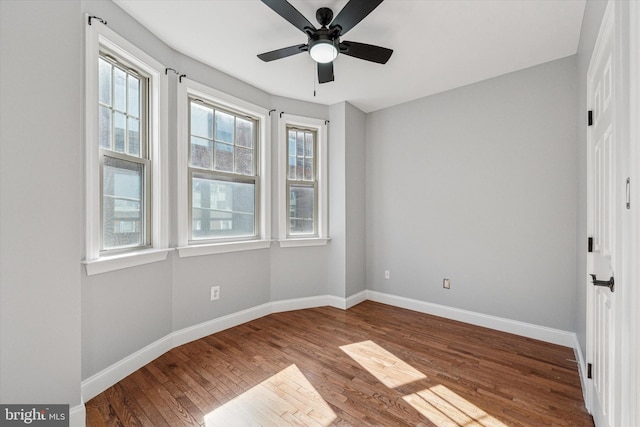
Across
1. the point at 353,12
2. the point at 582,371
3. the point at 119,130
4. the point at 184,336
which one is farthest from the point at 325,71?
the point at 582,371

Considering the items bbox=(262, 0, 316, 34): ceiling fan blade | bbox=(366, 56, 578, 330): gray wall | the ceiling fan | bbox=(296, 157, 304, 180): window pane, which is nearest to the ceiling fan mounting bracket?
the ceiling fan

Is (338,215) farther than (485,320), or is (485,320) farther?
(338,215)

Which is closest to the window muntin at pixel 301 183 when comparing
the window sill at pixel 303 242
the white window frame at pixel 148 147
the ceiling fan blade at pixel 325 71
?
the window sill at pixel 303 242

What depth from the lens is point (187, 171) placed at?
263cm

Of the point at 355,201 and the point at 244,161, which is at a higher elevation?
the point at 244,161

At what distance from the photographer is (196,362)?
7.47ft

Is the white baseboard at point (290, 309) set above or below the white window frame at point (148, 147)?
below

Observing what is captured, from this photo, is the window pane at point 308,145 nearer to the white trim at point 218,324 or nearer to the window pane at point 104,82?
the white trim at point 218,324

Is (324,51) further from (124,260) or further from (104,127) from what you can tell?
(124,260)

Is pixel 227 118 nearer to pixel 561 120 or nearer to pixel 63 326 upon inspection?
pixel 63 326

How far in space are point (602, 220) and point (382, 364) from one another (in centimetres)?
176

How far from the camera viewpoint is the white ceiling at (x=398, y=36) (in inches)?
76.9

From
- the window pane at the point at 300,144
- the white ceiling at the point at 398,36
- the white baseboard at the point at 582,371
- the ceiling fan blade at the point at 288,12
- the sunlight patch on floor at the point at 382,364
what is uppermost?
the white ceiling at the point at 398,36

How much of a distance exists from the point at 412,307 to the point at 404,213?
4.00 feet
